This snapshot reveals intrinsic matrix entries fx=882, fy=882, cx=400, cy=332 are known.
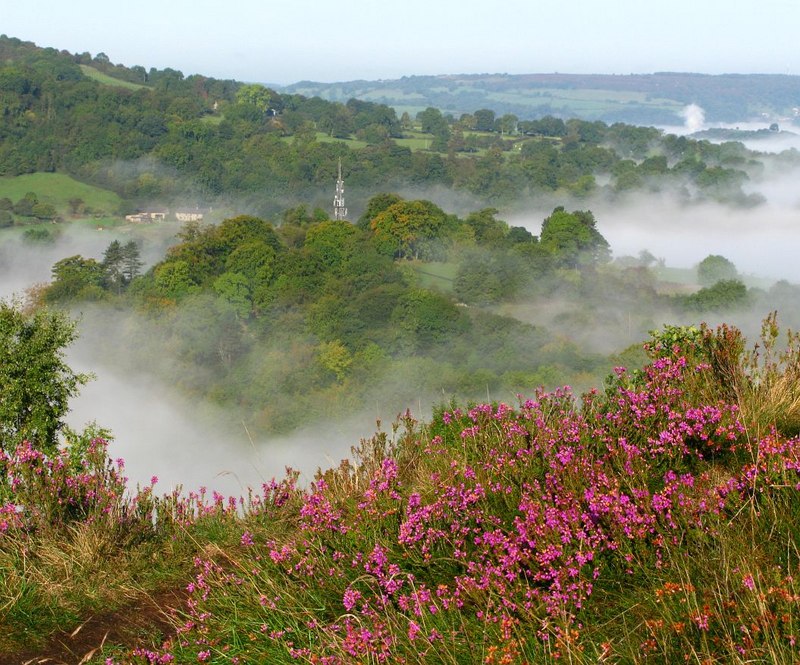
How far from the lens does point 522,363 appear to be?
60594 millimetres

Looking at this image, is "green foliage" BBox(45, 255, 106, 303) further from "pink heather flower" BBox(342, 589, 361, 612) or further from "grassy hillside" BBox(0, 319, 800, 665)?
"pink heather flower" BBox(342, 589, 361, 612)

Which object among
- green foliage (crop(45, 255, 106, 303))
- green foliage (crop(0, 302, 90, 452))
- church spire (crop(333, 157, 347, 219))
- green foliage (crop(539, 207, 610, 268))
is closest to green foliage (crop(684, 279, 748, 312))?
green foliage (crop(539, 207, 610, 268))

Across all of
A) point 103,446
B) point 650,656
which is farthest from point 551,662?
point 103,446

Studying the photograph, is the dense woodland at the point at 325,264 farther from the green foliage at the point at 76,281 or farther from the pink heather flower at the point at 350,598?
the pink heather flower at the point at 350,598

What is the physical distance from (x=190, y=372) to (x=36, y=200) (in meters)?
61.7

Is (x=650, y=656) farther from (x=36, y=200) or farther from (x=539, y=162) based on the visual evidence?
(x=539, y=162)

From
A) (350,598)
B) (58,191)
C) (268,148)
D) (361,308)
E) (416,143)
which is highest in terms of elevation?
(416,143)

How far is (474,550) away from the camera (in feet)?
12.4

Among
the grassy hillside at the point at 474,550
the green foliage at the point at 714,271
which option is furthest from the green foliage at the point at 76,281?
the grassy hillside at the point at 474,550

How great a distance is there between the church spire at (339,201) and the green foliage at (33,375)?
101m

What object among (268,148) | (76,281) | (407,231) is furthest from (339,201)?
(76,281)

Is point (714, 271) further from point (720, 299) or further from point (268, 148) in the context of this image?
point (268, 148)

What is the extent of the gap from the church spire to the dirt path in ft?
361

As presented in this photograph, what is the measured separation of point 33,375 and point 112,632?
8.94m
